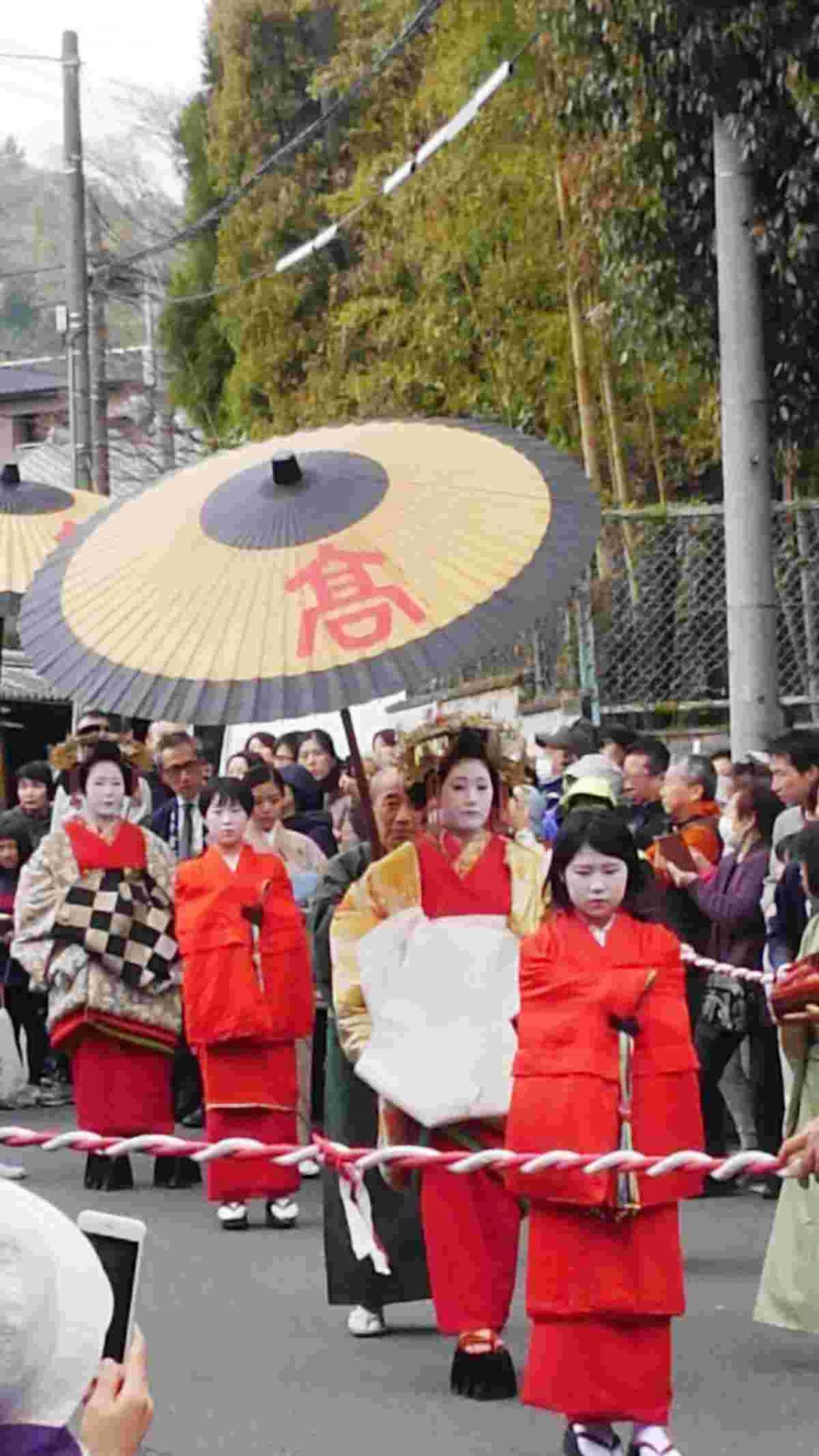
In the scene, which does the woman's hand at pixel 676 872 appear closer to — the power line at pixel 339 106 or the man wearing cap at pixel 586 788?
the man wearing cap at pixel 586 788

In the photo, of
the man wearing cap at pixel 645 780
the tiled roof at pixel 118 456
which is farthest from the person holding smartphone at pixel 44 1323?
the tiled roof at pixel 118 456

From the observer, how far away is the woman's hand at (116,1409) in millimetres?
2824

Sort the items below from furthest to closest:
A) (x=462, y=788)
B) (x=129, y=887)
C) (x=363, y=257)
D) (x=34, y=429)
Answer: (x=34, y=429), (x=363, y=257), (x=129, y=887), (x=462, y=788)

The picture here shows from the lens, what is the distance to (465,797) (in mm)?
7652

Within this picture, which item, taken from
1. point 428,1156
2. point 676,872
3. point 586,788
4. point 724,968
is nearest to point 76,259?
point 676,872

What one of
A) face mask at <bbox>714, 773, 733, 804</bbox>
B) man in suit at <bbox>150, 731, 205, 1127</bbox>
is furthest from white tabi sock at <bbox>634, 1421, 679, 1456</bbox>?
man in suit at <bbox>150, 731, 205, 1127</bbox>

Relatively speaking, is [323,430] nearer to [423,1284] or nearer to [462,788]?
[462,788]

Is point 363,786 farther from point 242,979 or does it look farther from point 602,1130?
point 242,979

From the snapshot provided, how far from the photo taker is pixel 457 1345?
7.51 meters

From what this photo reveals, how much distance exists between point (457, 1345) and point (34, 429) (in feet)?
178

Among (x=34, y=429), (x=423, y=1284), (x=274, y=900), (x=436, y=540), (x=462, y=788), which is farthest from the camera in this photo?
(x=34, y=429)

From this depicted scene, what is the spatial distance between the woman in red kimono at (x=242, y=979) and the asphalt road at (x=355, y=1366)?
0.56 m

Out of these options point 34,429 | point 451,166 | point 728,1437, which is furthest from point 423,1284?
point 34,429

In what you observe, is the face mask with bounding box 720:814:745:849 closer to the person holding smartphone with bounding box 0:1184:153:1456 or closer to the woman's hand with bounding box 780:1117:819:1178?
the woman's hand with bounding box 780:1117:819:1178
